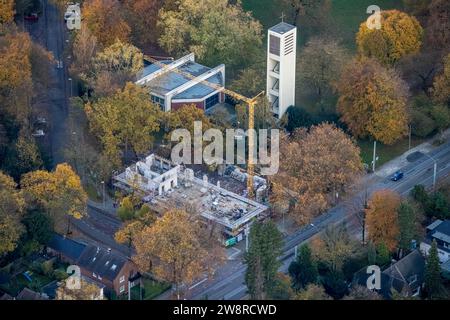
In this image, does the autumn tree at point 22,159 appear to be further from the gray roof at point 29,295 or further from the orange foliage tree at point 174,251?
the orange foliage tree at point 174,251

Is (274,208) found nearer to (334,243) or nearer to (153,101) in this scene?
(334,243)

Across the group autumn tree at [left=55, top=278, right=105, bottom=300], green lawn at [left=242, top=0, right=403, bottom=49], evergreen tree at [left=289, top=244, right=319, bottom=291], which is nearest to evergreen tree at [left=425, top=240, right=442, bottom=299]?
evergreen tree at [left=289, top=244, right=319, bottom=291]

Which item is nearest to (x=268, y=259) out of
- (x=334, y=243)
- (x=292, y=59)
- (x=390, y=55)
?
(x=334, y=243)

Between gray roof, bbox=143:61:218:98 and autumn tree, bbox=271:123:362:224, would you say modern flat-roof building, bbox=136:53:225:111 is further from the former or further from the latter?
autumn tree, bbox=271:123:362:224

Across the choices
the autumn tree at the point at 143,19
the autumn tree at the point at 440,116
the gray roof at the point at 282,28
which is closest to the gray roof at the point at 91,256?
the gray roof at the point at 282,28

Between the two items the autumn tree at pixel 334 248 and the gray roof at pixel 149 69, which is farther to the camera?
the gray roof at pixel 149 69

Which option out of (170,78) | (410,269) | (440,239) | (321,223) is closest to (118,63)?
(170,78)
